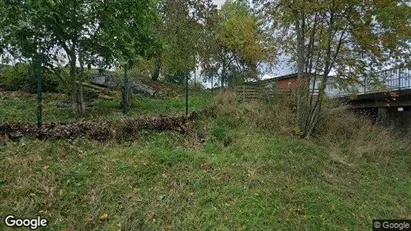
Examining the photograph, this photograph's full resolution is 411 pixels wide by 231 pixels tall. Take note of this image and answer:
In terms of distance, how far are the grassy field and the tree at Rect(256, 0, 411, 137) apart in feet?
10.9

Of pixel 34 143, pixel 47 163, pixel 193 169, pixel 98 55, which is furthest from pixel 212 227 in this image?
pixel 98 55

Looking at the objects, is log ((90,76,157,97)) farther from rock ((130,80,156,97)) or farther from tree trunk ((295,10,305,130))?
tree trunk ((295,10,305,130))

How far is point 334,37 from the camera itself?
30.7 ft

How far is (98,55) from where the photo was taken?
8180 mm

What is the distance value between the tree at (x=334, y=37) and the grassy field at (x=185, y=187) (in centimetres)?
332

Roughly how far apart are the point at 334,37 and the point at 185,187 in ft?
23.2

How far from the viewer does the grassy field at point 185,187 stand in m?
4.38

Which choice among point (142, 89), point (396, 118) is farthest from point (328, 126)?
point (142, 89)

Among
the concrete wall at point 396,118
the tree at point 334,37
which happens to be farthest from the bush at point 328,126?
the concrete wall at point 396,118

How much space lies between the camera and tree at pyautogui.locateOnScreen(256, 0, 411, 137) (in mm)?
8523

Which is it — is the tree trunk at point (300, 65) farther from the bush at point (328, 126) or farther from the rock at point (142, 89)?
the rock at point (142, 89)

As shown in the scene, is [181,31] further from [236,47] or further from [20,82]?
[236,47]

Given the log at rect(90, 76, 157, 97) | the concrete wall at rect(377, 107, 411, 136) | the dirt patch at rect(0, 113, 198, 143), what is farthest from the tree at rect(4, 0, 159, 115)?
the concrete wall at rect(377, 107, 411, 136)

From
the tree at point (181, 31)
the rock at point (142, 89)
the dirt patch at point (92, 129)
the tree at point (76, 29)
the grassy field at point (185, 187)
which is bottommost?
the grassy field at point (185, 187)
